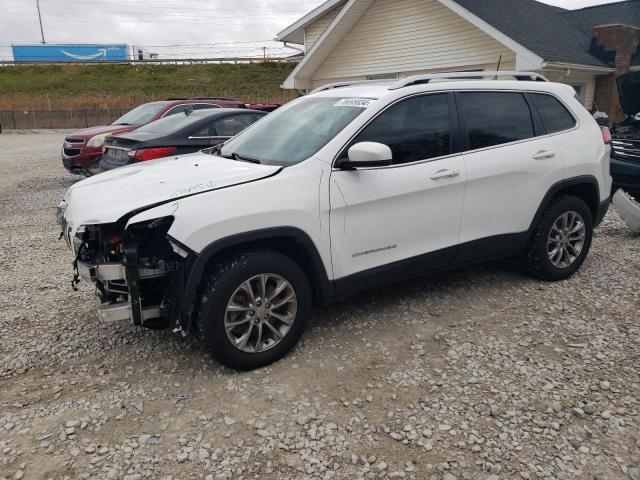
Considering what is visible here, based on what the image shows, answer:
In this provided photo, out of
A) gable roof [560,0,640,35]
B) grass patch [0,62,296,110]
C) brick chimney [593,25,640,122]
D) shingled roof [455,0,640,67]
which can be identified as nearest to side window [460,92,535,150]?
shingled roof [455,0,640,67]

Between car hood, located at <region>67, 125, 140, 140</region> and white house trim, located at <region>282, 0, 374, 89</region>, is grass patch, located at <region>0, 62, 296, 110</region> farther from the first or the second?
car hood, located at <region>67, 125, 140, 140</region>

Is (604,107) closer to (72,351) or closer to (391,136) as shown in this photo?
(391,136)

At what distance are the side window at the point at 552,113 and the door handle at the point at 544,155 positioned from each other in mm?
232

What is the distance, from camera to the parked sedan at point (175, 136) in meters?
7.08

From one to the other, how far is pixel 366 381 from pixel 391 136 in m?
1.81

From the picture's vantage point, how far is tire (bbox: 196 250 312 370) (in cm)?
316

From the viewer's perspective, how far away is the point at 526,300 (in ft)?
14.7

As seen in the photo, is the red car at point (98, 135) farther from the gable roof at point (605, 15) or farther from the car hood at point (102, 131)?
the gable roof at point (605, 15)

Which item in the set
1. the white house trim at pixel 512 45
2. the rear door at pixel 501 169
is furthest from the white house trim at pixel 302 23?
the rear door at pixel 501 169

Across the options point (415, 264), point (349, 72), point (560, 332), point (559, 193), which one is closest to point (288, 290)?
point (415, 264)

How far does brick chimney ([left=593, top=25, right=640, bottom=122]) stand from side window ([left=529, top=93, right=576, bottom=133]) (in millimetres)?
11999

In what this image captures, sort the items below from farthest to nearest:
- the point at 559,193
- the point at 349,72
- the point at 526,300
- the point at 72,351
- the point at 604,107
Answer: the point at 349,72
the point at 604,107
the point at 559,193
the point at 526,300
the point at 72,351

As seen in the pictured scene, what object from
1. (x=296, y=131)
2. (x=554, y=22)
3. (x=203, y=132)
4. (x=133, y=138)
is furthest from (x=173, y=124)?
(x=554, y=22)

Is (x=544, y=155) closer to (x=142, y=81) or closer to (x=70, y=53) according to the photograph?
(x=142, y=81)
